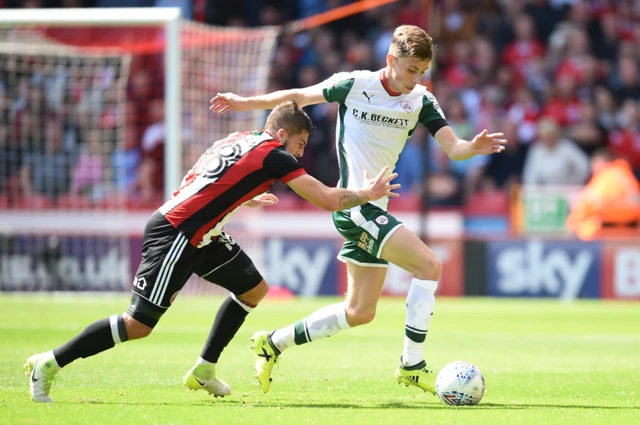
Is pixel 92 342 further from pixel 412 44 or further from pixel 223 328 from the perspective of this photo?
pixel 412 44

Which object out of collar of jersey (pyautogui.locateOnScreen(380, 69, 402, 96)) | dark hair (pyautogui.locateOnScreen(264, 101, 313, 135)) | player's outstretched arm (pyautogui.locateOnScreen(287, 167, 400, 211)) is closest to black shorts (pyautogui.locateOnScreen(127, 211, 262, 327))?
player's outstretched arm (pyautogui.locateOnScreen(287, 167, 400, 211))

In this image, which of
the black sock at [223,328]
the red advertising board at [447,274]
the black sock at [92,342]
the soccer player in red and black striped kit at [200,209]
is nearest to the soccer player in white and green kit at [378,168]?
the black sock at [223,328]

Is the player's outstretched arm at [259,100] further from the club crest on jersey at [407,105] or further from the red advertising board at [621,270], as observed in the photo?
the red advertising board at [621,270]

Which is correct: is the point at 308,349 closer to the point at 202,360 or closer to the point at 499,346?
the point at 499,346

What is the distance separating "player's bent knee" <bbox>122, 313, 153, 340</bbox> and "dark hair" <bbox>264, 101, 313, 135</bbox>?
156cm

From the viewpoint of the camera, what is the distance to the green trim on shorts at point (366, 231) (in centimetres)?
751

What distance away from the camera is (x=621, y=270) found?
18.8 metres

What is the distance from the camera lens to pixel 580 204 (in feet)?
63.6

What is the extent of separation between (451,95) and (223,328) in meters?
15.3

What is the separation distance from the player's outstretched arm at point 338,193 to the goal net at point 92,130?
1204 centimetres

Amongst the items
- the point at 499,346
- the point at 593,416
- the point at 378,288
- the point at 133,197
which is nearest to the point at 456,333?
the point at 499,346

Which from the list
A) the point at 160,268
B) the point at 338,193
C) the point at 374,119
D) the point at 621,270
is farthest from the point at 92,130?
the point at 338,193

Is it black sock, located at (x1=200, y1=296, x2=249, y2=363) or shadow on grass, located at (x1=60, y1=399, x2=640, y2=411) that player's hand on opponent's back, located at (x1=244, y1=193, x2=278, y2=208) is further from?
shadow on grass, located at (x1=60, y1=399, x2=640, y2=411)

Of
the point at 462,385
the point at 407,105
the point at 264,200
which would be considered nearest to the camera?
the point at 462,385
